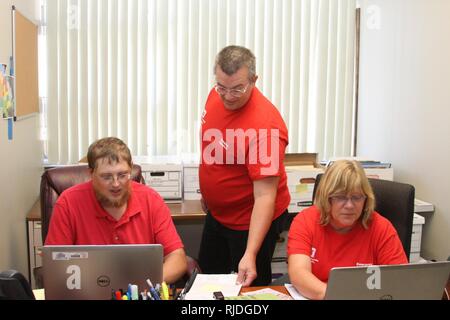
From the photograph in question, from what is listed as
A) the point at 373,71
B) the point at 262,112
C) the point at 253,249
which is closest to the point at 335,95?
the point at 373,71

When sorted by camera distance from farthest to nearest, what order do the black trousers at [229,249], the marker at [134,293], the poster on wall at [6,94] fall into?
the poster on wall at [6,94] < the black trousers at [229,249] < the marker at [134,293]

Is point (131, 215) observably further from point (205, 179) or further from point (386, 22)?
point (386, 22)

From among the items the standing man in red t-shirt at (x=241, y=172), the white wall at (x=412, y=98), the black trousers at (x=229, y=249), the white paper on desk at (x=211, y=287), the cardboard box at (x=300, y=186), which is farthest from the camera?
the cardboard box at (x=300, y=186)

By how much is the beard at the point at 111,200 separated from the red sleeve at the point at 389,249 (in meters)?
0.99

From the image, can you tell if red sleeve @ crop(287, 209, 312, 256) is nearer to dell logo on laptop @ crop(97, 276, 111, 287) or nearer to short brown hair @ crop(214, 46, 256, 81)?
short brown hair @ crop(214, 46, 256, 81)

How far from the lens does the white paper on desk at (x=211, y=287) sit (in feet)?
5.26

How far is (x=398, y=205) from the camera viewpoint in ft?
6.78

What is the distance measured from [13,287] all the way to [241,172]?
4.31 ft

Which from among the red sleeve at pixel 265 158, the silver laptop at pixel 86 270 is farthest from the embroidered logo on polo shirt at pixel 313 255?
the silver laptop at pixel 86 270

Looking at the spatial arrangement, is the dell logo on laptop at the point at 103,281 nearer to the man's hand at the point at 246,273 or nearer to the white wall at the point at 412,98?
the man's hand at the point at 246,273

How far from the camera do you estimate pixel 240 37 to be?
145 inches

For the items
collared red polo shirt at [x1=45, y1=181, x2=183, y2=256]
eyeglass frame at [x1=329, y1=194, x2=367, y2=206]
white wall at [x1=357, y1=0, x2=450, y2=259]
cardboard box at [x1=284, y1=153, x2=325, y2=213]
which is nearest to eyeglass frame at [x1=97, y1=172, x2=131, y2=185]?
collared red polo shirt at [x1=45, y1=181, x2=183, y2=256]

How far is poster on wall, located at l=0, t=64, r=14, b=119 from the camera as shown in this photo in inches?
95.3

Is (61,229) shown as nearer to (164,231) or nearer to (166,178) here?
(164,231)
